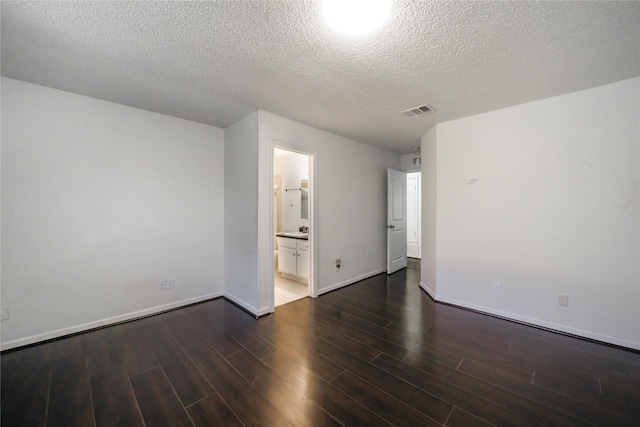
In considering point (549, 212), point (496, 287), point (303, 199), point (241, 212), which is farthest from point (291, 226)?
point (549, 212)

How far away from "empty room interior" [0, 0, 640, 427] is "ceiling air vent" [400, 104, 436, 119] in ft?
0.10

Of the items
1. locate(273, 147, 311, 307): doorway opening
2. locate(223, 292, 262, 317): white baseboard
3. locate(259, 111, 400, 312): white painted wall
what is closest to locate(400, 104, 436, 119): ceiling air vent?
locate(259, 111, 400, 312): white painted wall

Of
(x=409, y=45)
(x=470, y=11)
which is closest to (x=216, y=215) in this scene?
(x=409, y=45)

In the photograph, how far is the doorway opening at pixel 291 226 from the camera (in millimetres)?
4055

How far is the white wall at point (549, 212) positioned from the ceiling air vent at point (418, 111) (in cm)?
54

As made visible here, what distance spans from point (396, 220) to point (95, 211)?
466 centimetres

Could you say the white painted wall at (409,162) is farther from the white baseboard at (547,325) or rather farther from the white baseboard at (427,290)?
the white baseboard at (547,325)

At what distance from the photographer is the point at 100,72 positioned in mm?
2166

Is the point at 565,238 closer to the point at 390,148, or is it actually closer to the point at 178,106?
the point at 390,148

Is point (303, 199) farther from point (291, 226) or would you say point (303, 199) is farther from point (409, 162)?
point (409, 162)

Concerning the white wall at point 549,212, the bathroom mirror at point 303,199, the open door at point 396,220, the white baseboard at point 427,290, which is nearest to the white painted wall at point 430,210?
the white baseboard at point 427,290

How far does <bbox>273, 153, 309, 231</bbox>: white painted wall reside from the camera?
5.12 m

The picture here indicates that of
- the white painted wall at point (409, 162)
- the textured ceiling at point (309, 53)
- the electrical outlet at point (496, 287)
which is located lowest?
the electrical outlet at point (496, 287)

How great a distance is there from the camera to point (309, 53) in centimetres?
190
